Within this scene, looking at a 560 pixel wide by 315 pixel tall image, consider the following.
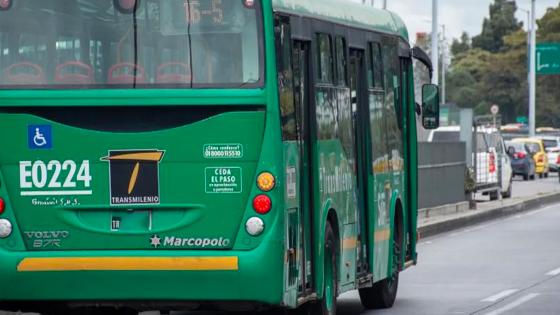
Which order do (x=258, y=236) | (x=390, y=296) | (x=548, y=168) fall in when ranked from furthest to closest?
(x=548, y=168) → (x=390, y=296) → (x=258, y=236)

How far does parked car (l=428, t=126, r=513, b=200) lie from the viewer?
133 feet

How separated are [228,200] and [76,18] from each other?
1.73 m

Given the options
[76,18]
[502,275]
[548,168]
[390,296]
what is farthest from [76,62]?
[548,168]

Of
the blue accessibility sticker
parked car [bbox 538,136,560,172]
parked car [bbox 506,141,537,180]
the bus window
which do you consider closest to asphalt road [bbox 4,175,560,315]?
the bus window

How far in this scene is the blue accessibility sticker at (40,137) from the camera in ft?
40.3

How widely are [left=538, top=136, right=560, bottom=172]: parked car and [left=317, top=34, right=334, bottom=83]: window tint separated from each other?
53604mm

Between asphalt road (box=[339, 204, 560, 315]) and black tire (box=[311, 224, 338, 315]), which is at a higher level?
black tire (box=[311, 224, 338, 315])

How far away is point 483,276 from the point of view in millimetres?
20812

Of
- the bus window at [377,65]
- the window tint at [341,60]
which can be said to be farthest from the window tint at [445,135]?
the window tint at [341,60]

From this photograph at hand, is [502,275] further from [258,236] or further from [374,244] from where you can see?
[258,236]

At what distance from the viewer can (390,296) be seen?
17.3 metres

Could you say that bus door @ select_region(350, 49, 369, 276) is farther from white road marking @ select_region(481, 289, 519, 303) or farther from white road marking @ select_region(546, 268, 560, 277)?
white road marking @ select_region(546, 268, 560, 277)

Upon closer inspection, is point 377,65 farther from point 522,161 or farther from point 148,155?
point 522,161

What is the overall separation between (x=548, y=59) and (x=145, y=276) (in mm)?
87783
